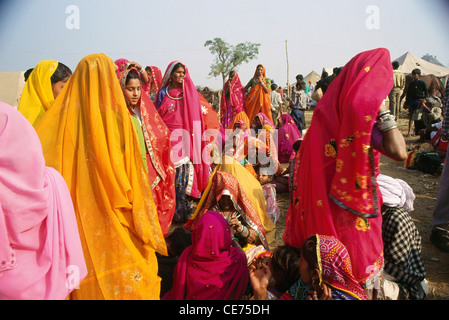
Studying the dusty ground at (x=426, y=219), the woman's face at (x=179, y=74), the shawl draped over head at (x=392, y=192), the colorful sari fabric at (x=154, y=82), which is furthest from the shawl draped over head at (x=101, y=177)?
the colorful sari fabric at (x=154, y=82)

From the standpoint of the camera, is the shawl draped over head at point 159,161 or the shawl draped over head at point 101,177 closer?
the shawl draped over head at point 101,177

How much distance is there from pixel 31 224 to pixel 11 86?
1527cm

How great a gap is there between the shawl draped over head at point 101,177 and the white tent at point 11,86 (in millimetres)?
13188

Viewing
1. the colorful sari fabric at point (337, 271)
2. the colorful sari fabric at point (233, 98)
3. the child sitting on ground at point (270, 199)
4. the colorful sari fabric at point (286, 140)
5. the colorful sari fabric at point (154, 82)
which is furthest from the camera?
the colorful sari fabric at point (233, 98)

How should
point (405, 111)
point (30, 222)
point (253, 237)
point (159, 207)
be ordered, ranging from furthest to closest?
1. point (405, 111)
2. point (159, 207)
3. point (253, 237)
4. point (30, 222)

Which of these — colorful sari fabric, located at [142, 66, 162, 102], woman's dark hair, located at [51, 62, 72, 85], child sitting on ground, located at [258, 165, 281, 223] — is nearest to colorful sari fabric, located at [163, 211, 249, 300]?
woman's dark hair, located at [51, 62, 72, 85]

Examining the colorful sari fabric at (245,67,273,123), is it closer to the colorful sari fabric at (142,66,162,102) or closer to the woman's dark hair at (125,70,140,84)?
the colorful sari fabric at (142,66,162,102)

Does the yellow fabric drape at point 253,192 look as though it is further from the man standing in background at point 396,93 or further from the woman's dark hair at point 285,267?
the man standing in background at point 396,93

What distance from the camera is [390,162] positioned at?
7918mm

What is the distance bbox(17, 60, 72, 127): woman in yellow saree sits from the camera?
293 cm

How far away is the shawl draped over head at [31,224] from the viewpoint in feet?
5.22

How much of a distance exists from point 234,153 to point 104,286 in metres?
3.67

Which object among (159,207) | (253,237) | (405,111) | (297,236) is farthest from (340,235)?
(405,111)
